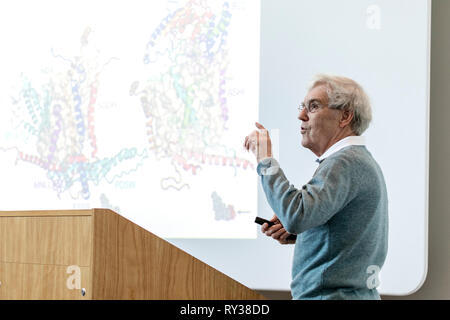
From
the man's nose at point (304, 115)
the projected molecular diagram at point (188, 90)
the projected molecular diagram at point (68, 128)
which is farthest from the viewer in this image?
the projected molecular diagram at point (68, 128)

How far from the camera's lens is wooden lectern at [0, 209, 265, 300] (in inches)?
66.1

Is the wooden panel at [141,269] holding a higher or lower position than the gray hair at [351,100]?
lower

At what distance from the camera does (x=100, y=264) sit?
65.6 inches

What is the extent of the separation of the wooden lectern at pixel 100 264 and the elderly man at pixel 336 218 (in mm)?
246

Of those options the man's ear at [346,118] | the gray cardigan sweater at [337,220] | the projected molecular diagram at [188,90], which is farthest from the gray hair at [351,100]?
the projected molecular diagram at [188,90]

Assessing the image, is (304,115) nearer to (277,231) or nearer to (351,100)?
(351,100)

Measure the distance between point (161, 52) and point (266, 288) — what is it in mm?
1272

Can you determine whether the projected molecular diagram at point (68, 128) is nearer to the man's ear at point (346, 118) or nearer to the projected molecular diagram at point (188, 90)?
the projected molecular diagram at point (188, 90)

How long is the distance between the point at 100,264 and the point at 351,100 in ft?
2.75

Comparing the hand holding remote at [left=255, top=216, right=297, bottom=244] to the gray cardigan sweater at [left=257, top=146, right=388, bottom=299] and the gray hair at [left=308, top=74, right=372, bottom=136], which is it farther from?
the gray hair at [left=308, top=74, right=372, bottom=136]

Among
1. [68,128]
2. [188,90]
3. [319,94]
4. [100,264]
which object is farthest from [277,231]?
[68,128]

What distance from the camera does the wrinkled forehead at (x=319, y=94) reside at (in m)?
1.89

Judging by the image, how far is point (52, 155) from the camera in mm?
3449

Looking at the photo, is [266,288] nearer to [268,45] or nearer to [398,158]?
[398,158]
